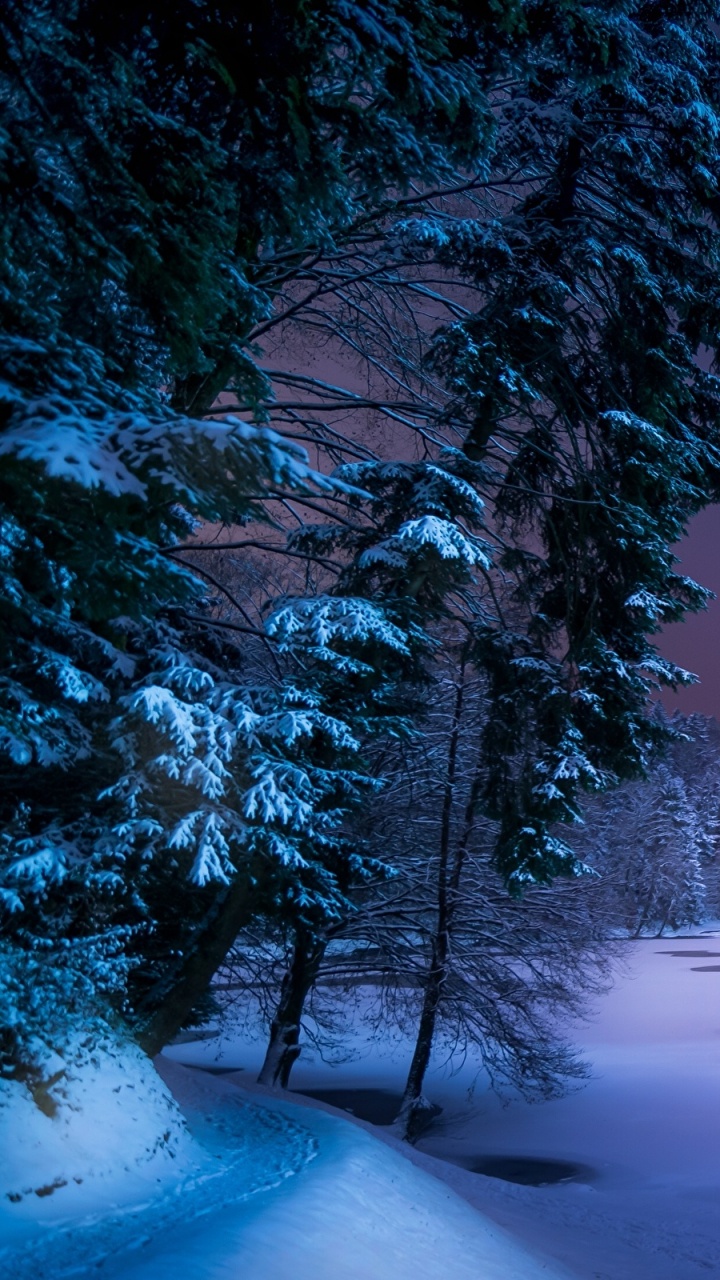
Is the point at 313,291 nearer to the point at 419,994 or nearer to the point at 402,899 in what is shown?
the point at 402,899

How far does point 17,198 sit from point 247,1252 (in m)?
4.98

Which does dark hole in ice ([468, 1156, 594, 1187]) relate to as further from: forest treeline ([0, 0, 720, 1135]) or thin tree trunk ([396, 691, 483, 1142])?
forest treeline ([0, 0, 720, 1135])

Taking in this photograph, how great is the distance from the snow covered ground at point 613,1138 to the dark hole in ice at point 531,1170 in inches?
8.3

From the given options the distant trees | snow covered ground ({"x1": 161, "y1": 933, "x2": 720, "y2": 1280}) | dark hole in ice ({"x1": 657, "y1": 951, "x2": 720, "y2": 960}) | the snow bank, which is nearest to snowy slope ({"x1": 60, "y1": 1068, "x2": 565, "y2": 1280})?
snow covered ground ({"x1": 161, "y1": 933, "x2": 720, "y2": 1280})

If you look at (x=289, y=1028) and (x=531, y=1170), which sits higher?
(x=289, y=1028)

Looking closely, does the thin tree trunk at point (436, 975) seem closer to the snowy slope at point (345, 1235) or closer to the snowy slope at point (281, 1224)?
the snowy slope at point (281, 1224)

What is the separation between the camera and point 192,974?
9.02 meters

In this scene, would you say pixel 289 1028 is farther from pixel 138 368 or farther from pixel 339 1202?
pixel 138 368

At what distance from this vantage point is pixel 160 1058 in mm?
10203

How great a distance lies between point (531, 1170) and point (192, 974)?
9146 millimetres

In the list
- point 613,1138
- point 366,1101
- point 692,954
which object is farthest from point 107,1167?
point 692,954

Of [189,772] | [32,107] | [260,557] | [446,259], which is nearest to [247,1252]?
[189,772]

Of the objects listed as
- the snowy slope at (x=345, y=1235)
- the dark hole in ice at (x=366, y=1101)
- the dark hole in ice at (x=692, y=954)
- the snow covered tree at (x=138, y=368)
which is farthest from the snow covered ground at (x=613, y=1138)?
the dark hole in ice at (x=692, y=954)

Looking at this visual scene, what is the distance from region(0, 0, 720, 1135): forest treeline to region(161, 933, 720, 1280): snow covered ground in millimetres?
2957
